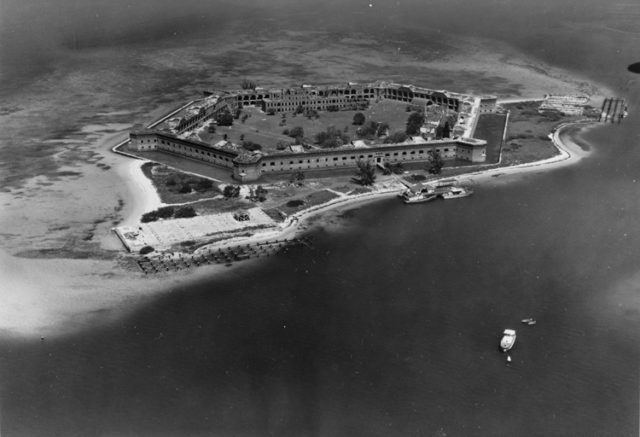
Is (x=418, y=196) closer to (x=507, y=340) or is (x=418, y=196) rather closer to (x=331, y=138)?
(x=331, y=138)

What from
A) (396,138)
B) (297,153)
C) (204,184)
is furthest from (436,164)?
(204,184)

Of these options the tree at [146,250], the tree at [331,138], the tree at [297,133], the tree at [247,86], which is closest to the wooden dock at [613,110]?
the tree at [331,138]

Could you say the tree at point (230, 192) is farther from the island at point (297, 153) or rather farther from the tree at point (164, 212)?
the tree at point (164, 212)

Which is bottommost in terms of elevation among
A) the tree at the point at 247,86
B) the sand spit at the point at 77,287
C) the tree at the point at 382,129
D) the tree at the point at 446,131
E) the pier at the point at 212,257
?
the sand spit at the point at 77,287

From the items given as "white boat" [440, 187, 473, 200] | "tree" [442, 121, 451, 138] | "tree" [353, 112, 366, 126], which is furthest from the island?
"white boat" [440, 187, 473, 200]

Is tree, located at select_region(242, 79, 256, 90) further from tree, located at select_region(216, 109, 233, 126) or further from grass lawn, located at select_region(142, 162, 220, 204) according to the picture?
grass lawn, located at select_region(142, 162, 220, 204)

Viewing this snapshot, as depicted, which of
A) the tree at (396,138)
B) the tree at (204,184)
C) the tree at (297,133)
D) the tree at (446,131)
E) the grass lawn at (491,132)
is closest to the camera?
the tree at (204,184)
